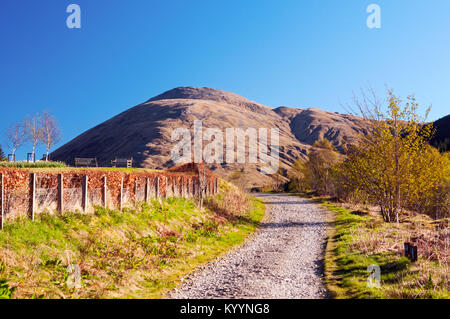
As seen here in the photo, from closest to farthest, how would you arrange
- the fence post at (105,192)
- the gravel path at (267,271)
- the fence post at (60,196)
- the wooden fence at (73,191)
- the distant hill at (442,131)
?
the gravel path at (267,271) < the wooden fence at (73,191) < the fence post at (60,196) < the fence post at (105,192) < the distant hill at (442,131)

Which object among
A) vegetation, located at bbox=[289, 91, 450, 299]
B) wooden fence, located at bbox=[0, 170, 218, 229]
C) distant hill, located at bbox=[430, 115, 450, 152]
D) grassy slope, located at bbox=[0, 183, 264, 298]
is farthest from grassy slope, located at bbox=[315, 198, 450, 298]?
distant hill, located at bbox=[430, 115, 450, 152]

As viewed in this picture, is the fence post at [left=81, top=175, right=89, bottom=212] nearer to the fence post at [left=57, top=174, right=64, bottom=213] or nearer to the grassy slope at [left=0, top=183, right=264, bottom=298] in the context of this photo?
the grassy slope at [left=0, top=183, right=264, bottom=298]

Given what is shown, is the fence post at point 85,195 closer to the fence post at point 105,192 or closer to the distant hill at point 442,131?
the fence post at point 105,192

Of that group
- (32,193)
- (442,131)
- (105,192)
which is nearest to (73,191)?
(105,192)

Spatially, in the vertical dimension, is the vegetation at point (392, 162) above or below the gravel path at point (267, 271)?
above

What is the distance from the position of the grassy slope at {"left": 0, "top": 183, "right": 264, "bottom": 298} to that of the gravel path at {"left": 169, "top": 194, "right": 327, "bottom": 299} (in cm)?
96

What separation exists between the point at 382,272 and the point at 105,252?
10.5 metres

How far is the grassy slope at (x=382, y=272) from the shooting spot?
30.0 ft

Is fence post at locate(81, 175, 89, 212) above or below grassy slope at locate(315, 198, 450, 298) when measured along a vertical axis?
above

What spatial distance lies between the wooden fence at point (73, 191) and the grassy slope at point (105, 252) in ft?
1.84

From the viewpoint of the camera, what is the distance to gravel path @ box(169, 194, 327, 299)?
33.8 ft

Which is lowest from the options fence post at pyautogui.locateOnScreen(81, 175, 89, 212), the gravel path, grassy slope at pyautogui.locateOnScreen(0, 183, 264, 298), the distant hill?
the gravel path

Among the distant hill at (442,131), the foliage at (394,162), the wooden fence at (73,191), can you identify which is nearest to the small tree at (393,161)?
the foliage at (394,162)

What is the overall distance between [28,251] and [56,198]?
400 centimetres
